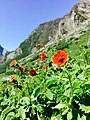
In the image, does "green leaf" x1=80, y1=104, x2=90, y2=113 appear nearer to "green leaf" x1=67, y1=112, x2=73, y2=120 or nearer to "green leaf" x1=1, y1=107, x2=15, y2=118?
"green leaf" x1=67, y1=112, x2=73, y2=120

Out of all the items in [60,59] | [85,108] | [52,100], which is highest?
[60,59]

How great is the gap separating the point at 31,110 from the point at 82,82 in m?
1.03

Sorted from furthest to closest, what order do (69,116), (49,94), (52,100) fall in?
(52,100)
(49,94)
(69,116)

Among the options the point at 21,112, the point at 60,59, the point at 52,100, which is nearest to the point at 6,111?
the point at 21,112

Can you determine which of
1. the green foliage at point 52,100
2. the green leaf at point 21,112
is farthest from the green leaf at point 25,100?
the green leaf at point 21,112

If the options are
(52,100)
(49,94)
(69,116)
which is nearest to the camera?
(69,116)

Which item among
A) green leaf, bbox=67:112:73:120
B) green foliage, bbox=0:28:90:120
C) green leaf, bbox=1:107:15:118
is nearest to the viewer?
green leaf, bbox=67:112:73:120

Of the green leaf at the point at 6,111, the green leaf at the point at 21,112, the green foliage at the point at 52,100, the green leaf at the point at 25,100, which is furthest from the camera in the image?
the green leaf at the point at 6,111

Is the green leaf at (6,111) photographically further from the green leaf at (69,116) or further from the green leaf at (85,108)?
the green leaf at (85,108)

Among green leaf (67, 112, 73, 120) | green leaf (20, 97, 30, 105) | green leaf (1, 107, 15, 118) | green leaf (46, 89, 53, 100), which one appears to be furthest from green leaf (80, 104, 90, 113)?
green leaf (1, 107, 15, 118)

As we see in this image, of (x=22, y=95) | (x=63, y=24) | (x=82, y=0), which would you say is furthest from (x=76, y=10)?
(x=22, y=95)

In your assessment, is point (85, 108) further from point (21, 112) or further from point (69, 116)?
point (21, 112)

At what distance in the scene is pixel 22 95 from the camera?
17.8 ft

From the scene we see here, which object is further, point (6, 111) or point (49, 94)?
point (6, 111)
